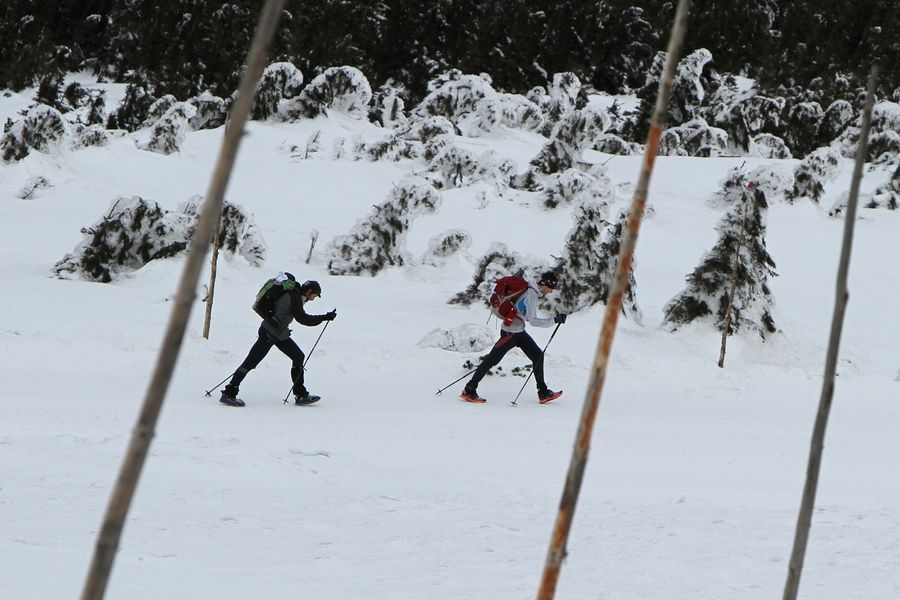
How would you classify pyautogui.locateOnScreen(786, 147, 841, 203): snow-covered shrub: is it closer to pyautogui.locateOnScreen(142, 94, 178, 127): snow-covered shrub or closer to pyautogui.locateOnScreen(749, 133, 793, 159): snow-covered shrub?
pyautogui.locateOnScreen(749, 133, 793, 159): snow-covered shrub

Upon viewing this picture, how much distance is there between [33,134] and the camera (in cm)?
2116

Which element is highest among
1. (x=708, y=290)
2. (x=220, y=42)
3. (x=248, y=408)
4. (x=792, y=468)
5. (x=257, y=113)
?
(x=220, y=42)

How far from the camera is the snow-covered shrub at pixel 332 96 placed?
2893 centimetres

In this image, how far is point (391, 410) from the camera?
373 inches

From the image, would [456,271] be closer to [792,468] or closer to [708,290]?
[708,290]

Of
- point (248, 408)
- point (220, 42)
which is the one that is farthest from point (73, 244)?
point (220, 42)

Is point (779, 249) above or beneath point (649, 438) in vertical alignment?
above

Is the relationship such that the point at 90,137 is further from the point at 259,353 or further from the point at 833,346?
the point at 833,346

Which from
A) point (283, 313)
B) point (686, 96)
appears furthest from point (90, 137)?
point (686, 96)

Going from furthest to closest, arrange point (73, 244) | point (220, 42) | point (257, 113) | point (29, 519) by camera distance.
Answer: point (220, 42)
point (257, 113)
point (73, 244)
point (29, 519)

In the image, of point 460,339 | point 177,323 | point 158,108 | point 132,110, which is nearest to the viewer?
point 177,323

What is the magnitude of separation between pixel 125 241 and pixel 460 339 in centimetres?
624

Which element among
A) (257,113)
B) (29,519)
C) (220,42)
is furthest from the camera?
(220,42)

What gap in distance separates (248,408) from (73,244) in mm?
9254
